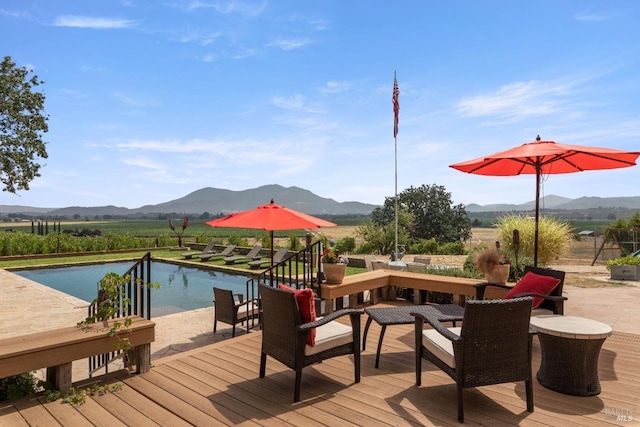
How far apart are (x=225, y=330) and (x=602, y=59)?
31.1 ft

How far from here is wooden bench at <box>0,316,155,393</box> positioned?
277 centimetres

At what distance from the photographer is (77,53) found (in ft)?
33.6

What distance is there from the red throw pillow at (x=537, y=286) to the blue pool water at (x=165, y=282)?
7.39m

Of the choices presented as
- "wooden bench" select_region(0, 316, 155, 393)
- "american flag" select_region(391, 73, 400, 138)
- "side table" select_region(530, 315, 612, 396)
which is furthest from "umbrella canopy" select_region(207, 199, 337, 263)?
"american flag" select_region(391, 73, 400, 138)

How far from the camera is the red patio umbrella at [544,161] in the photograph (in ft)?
14.0

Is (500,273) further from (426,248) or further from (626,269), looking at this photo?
(426,248)

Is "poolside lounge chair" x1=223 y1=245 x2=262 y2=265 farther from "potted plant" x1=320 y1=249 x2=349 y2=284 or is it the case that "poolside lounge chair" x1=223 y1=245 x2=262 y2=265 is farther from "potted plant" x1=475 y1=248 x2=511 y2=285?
"potted plant" x1=475 y1=248 x2=511 y2=285

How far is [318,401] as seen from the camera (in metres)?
3.00

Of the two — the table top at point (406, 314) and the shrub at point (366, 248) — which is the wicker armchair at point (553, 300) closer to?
the table top at point (406, 314)

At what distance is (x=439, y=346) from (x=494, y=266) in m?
2.51

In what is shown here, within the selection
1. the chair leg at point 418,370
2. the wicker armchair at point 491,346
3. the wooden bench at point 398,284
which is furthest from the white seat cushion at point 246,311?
the wicker armchair at point 491,346

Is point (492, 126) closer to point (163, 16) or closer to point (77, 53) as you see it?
point (163, 16)

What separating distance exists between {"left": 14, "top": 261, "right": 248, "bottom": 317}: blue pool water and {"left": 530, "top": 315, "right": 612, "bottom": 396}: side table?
25.6ft

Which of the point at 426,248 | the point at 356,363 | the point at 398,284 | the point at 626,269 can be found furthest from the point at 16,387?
the point at 426,248
